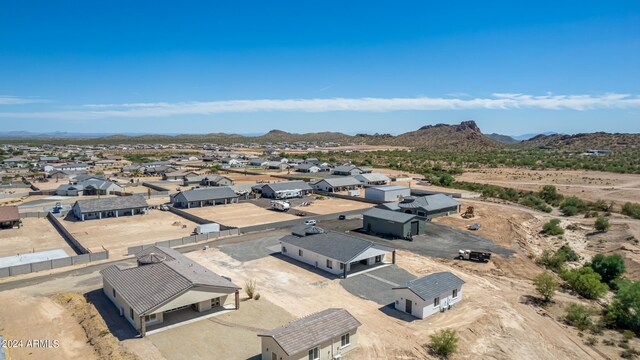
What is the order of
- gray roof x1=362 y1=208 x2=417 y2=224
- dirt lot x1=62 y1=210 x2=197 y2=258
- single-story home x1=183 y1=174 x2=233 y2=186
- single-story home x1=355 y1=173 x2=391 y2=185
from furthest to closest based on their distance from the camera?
single-story home x1=355 y1=173 x2=391 y2=185, single-story home x1=183 y1=174 x2=233 y2=186, gray roof x1=362 y1=208 x2=417 y2=224, dirt lot x1=62 y1=210 x2=197 y2=258

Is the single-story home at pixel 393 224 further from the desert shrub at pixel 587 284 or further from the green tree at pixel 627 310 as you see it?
the green tree at pixel 627 310

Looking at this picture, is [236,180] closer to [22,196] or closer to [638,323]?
[22,196]

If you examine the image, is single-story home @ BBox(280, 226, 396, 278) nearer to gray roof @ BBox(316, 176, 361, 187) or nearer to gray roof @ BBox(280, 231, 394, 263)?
gray roof @ BBox(280, 231, 394, 263)

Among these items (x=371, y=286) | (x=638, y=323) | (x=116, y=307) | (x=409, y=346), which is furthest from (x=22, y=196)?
(x=638, y=323)

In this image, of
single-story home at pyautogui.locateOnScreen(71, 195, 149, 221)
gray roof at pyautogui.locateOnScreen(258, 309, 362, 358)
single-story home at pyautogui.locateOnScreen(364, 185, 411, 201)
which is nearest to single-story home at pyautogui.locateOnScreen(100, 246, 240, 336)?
gray roof at pyautogui.locateOnScreen(258, 309, 362, 358)

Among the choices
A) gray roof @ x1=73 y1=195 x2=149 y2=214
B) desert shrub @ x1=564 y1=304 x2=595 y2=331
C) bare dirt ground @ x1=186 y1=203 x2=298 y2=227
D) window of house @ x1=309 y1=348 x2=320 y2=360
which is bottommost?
bare dirt ground @ x1=186 y1=203 x2=298 y2=227

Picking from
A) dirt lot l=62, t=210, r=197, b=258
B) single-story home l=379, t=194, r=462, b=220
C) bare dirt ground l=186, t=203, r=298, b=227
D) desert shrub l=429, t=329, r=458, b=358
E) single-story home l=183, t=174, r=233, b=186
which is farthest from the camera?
single-story home l=183, t=174, r=233, b=186

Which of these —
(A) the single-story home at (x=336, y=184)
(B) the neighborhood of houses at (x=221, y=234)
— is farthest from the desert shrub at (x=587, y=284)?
(A) the single-story home at (x=336, y=184)

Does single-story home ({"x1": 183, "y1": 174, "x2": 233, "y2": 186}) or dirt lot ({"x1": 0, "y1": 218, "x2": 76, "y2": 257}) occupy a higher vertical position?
single-story home ({"x1": 183, "y1": 174, "x2": 233, "y2": 186})
